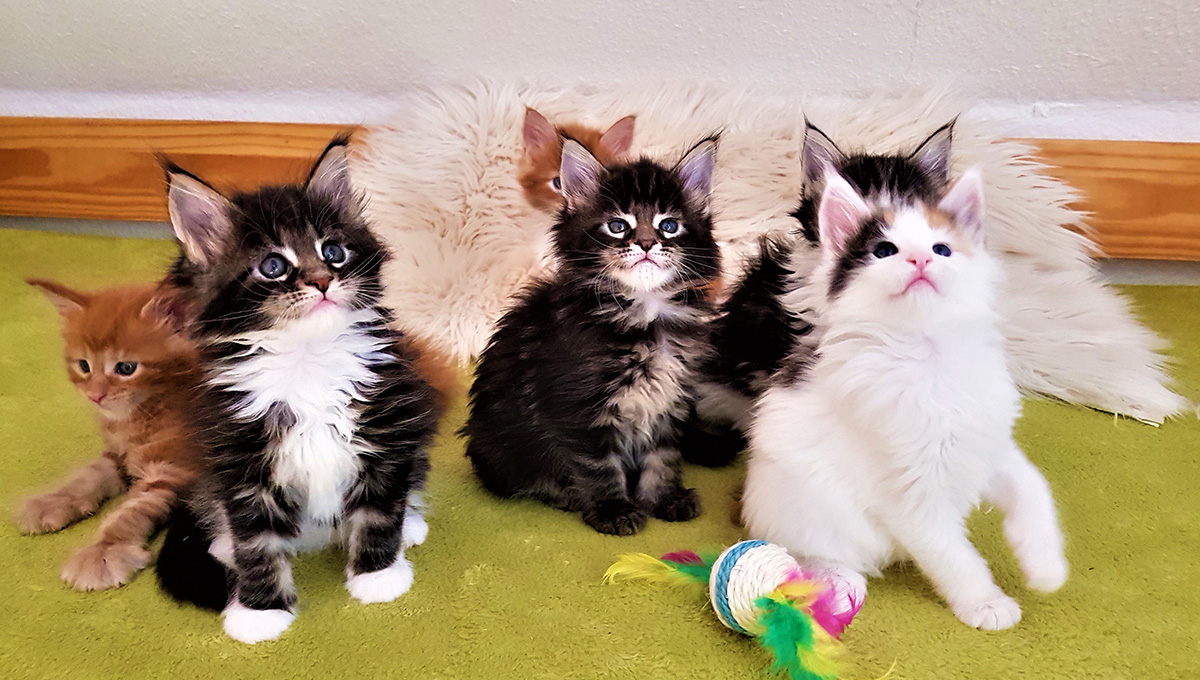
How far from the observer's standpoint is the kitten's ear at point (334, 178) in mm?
1060

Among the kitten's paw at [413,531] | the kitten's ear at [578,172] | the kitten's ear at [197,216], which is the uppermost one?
the kitten's ear at [197,216]

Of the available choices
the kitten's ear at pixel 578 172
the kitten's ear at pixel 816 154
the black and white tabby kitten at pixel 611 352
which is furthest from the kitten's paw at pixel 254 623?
the kitten's ear at pixel 816 154

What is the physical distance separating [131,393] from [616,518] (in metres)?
0.80

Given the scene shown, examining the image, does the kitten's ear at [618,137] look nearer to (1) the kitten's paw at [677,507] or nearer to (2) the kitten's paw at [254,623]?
(1) the kitten's paw at [677,507]

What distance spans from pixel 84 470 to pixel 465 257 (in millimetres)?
999

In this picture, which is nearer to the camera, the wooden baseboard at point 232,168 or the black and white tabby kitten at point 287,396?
the black and white tabby kitten at point 287,396

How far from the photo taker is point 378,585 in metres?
1.10

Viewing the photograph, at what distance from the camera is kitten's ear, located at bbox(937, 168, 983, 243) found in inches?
40.5

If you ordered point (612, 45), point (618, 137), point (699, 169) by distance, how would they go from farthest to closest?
point (612, 45)
point (618, 137)
point (699, 169)

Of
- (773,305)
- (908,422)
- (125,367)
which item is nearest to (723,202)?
(773,305)

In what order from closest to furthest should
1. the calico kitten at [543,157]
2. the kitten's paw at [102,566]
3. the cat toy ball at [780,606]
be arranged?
the cat toy ball at [780,606], the kitten's paw at [102,566], the calico kitten at [543,157]

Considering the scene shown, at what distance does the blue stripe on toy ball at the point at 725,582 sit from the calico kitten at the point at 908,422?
4.0 inches

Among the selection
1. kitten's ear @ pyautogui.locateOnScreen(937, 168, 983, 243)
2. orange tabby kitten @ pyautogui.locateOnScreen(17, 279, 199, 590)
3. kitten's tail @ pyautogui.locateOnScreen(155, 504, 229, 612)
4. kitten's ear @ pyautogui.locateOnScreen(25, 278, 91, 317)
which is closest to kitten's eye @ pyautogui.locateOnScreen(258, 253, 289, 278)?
orange tabby kitten @ pyautogui.locateOnScreen(17, 279, 199, 590)

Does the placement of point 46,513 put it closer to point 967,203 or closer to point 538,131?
point 538,131
